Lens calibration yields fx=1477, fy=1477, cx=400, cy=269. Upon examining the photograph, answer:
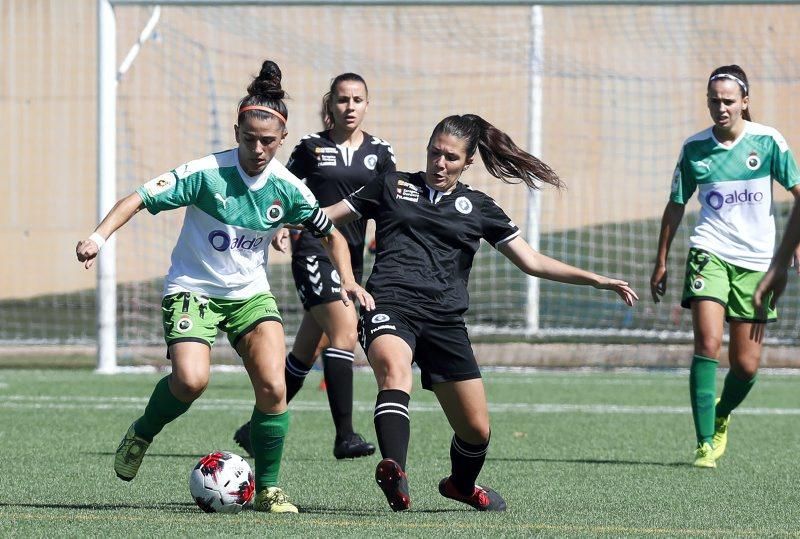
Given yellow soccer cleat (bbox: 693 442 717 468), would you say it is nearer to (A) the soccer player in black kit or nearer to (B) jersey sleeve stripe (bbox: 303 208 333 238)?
(A) the soccer player in black kit

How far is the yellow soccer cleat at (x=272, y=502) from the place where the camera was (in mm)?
5945

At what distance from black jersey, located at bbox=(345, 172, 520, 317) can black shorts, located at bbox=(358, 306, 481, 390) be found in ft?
0.18

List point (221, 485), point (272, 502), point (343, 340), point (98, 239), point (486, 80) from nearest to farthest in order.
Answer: point (98, 239) < point (221, 485) < point (272, 502) < point (343, 340) < point (486, 80)

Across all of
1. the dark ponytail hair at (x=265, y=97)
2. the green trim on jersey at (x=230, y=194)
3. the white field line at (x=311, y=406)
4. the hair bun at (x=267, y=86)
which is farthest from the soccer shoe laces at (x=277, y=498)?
the white field line at (x=311, y=406)

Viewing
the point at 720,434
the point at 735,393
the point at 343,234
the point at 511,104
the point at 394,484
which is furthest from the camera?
the point at 511,104

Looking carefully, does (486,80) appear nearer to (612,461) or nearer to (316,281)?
(316,281)

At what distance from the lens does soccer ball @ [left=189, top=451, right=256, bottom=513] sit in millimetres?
5840

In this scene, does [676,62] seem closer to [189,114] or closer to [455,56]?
[455,56]

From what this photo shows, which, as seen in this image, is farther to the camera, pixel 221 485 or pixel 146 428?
pixel 146 428

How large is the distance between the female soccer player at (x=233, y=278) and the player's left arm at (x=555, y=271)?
741 millimetres

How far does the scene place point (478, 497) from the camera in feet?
19.9

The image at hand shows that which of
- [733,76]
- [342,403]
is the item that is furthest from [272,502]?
[733,76]

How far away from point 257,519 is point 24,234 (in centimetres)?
1548

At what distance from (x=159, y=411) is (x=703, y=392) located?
3202 mm
